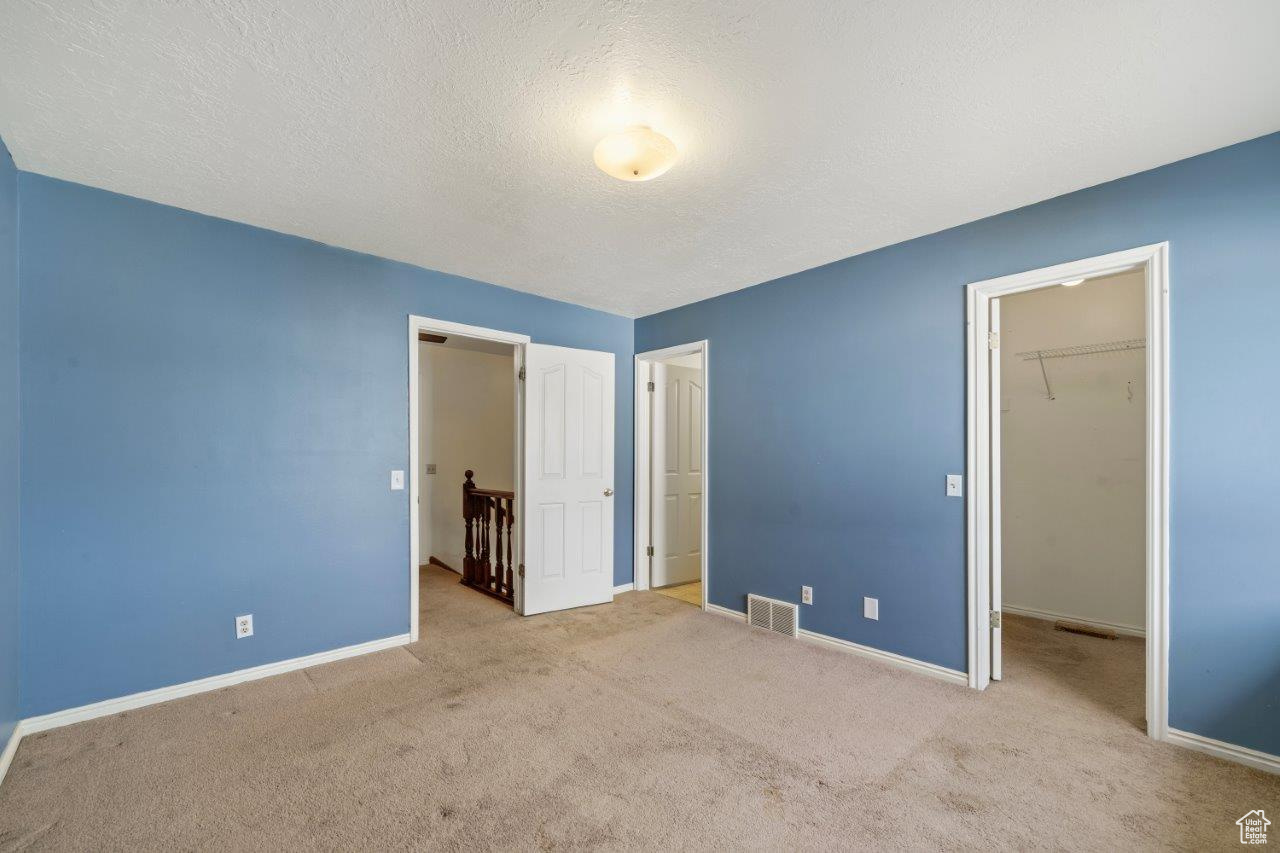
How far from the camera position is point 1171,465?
2232 mm

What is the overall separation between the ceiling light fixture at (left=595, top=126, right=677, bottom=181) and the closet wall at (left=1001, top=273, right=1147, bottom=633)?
123 inches

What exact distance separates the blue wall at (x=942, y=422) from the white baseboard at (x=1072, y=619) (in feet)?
4.01

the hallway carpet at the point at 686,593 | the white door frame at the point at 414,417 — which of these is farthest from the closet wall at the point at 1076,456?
the white door frame at the point at 414,417

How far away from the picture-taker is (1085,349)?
3764 mm

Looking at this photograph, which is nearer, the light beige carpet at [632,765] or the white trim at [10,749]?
the light beige carpet at [632,765]

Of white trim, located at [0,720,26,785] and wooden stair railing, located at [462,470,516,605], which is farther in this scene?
wooden stair railing, located at [462,470,516,605]

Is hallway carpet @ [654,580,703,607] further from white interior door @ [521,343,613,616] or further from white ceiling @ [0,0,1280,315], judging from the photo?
white ceiling @ [0,0,1280,315]

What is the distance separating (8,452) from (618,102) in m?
2.81

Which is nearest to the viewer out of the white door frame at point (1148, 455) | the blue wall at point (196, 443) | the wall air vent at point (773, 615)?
the white door frame at point (1148, 455)

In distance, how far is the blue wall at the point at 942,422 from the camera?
81.7 inches

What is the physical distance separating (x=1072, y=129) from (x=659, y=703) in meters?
3.01

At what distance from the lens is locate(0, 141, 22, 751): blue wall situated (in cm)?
207

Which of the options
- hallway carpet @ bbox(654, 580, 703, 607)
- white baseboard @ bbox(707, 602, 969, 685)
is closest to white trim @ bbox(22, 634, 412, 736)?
hallway carpet @ bbox(654, 580, 703, 607)

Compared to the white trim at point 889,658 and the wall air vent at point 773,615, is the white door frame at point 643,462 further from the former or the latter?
the white trim at point 889,658
